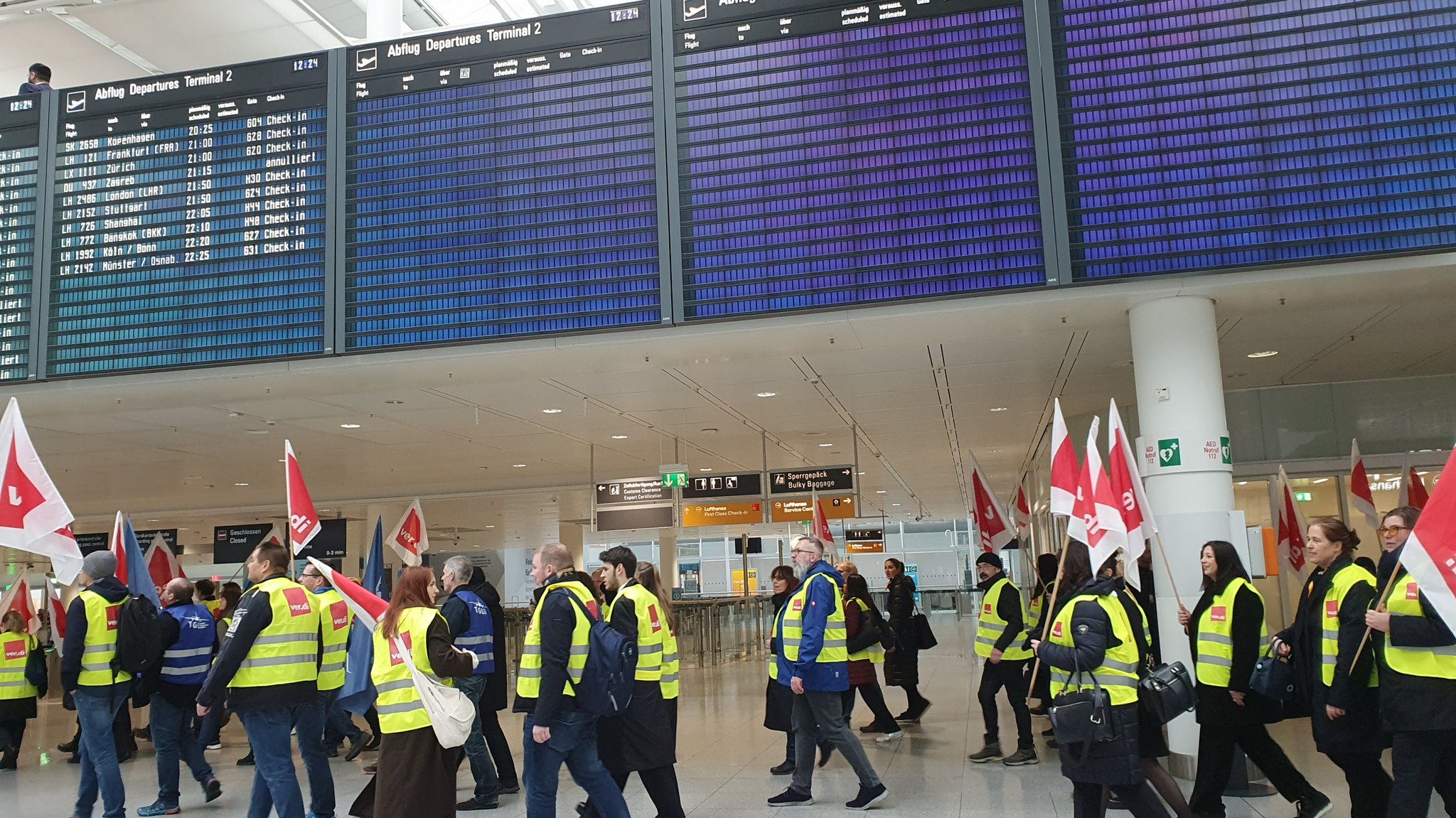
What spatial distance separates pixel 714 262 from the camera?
22.6 feet

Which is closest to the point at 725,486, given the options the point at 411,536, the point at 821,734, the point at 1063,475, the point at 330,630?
the point at 411,536

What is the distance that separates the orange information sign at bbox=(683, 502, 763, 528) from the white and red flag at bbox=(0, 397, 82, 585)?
29.3 feet

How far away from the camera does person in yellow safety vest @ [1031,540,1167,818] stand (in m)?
4.56

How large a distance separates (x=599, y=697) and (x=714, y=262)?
9.83ft

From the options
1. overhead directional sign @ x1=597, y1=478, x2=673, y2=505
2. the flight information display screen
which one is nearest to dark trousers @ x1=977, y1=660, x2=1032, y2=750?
the flight information display screen

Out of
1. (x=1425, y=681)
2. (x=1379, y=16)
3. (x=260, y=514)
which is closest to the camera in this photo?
(x=1425, y=681)

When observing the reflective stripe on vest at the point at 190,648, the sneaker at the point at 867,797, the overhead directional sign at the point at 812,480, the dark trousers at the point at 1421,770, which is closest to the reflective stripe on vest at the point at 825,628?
the sneaker at the point at 867,797


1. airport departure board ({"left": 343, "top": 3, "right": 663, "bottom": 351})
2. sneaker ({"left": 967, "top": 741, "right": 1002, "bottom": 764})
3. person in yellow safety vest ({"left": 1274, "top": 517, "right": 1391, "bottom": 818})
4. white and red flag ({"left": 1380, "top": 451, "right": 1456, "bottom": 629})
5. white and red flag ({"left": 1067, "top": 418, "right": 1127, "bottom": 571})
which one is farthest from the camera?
sneaker ({"left": 967, "top": 741, "right": 1002, "bottom": 764})

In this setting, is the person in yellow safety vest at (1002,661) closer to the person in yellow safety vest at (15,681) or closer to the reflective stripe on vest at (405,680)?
the reflective stripe on vest at (405,680)

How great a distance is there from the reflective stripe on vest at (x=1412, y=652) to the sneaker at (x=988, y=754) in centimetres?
375

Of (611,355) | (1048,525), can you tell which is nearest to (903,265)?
(611,355)

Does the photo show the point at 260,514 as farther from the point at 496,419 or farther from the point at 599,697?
the point at 599,697

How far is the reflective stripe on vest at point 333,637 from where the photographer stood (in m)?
6.24

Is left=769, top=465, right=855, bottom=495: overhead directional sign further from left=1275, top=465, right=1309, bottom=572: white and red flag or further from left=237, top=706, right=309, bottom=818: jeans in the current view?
left=237, top=706, right=309, bottom=818: jeans
